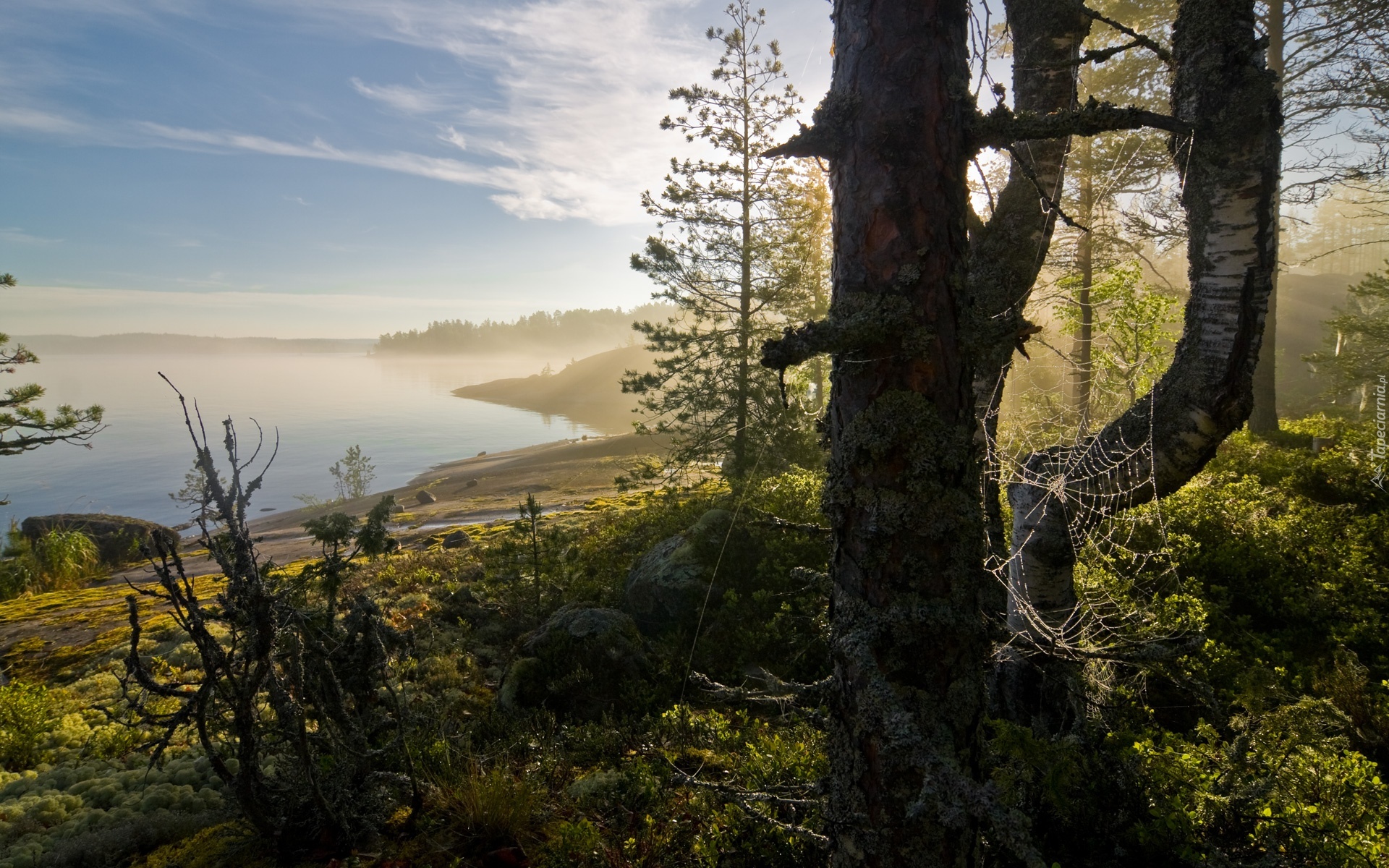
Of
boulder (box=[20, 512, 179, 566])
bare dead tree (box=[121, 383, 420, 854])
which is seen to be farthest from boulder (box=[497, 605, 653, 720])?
boulder (box=[20, 512, 179, 566])

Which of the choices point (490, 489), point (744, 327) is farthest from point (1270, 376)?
point (490, 489)

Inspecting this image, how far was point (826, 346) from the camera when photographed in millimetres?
1887

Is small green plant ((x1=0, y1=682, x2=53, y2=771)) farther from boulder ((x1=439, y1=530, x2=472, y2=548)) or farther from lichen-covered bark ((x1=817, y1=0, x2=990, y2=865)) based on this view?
boulder ((x1=439, y1=530, x2=472, y2=548))

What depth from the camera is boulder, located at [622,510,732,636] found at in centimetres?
826

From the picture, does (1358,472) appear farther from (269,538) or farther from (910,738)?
(269,538)

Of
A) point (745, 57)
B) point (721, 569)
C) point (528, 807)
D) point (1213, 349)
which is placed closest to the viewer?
point (1213, 349)

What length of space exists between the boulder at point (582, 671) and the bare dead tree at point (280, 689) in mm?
1760

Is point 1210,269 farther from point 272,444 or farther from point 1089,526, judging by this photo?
point 272,444

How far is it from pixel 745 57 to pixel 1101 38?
881 centimetres

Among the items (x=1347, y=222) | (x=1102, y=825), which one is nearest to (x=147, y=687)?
(x=1102, y=825)

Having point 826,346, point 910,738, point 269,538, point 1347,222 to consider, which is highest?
point 1347,222

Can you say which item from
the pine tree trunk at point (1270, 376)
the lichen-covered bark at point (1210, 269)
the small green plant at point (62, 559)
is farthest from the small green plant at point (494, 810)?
the small green plant at point (62, 559)

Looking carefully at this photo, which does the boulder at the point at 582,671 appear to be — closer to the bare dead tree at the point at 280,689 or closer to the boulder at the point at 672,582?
the boulder at the point at 672,582

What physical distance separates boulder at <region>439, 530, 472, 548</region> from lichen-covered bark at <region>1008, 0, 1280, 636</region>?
56.1 ft
